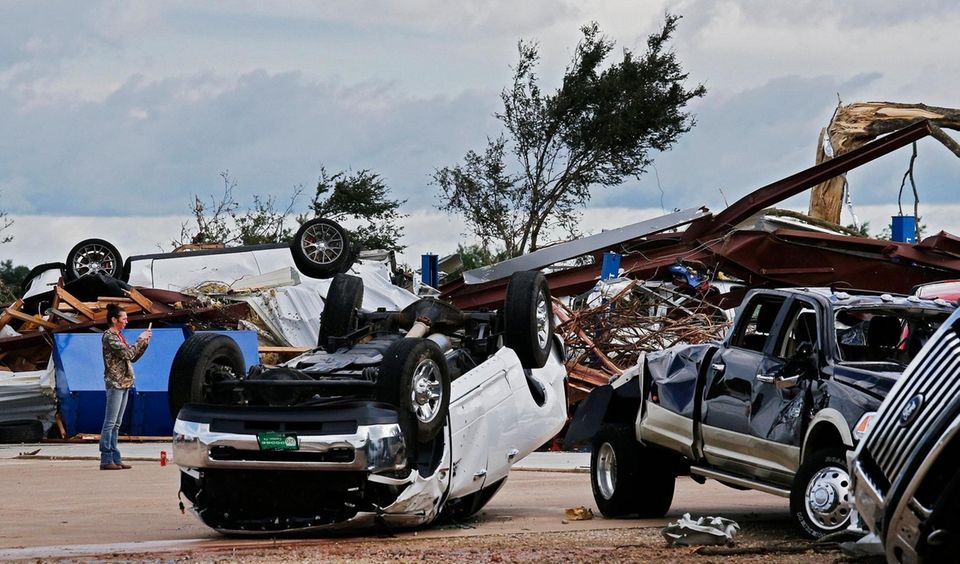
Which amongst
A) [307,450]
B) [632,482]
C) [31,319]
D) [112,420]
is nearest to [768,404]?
[632,482]

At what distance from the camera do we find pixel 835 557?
8297 millimetres

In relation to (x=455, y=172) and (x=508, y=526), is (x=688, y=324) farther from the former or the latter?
(x=455, y=172)

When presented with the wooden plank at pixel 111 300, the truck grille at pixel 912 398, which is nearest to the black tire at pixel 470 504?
the truck grille at pixel 912 398

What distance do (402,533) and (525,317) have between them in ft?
6.29

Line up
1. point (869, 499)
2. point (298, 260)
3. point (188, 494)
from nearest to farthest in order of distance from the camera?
point (869, 499) → point (188, 494) → point (298, 260)

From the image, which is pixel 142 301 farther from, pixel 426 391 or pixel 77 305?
pixel 426 391

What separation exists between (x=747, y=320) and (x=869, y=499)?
18.1ft

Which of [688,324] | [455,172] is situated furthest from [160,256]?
[455,172]

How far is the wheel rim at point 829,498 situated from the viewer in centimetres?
896

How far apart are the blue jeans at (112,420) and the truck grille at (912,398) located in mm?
11586

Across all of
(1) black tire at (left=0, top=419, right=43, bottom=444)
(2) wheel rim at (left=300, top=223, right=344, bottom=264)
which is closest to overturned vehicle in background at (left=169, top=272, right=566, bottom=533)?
(1) black tire at (left=0, top=419, right=43, bottom=444)

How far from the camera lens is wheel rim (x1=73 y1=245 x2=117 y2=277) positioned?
82.6ft

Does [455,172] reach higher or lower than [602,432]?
higher

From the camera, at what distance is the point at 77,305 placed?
23.2 meters
